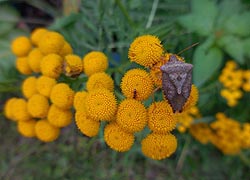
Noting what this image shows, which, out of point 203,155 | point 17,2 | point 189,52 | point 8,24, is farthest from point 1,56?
point 203,155

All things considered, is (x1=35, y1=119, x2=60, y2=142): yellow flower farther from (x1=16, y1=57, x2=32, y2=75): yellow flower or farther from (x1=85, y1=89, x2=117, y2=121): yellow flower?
(x1=85, y1=89, x2=117, y2=121): yellow flower

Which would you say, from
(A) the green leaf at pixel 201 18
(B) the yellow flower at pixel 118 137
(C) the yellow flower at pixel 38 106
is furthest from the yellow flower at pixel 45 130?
(A) the green leaf at pixel 201 18

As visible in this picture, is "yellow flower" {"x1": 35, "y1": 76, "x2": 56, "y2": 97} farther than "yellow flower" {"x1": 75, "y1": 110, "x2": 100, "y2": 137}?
Yes

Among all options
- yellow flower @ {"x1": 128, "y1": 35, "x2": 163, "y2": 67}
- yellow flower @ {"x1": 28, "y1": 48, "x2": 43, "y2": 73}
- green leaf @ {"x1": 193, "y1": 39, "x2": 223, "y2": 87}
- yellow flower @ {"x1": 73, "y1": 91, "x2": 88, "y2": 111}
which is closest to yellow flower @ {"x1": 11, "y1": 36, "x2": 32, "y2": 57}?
yellow flower @ {"x1": 28, "y1": 48, "x2": 43, "y2": 73}

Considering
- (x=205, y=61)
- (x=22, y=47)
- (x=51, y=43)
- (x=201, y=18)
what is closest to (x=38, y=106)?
(x=51, y=43)

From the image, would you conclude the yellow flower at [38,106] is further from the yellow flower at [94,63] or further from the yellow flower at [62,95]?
the yellow flower at [94,63]
